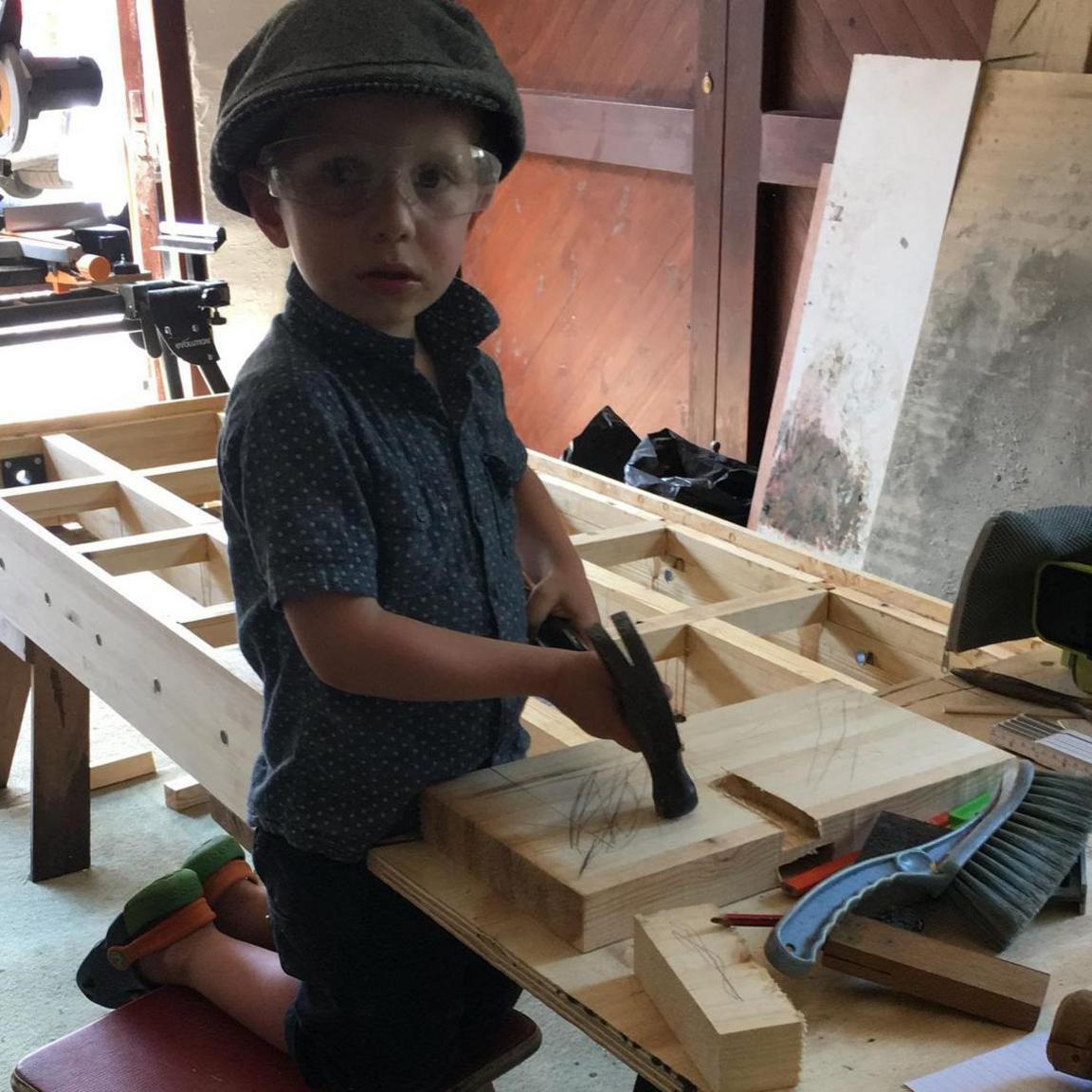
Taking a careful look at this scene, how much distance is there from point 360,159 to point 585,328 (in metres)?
4.69

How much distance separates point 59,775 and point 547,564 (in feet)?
6.74

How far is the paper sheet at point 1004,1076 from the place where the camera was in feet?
3.37

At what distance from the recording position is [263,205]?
1.55 metres

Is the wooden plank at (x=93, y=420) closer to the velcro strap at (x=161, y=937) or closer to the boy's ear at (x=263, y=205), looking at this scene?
the velcro strap at (x=161, y=937)

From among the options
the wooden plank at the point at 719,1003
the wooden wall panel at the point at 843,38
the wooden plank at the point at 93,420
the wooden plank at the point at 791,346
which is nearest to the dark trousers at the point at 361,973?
the wooden plank at the point at 719,1003

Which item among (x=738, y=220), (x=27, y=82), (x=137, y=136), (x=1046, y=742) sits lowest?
(x=1046, y=742)

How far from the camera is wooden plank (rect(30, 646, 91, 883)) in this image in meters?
3.26

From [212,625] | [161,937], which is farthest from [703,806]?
[212,625]

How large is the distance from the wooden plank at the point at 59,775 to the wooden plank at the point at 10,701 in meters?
0.25

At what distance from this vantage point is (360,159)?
4.65 feet

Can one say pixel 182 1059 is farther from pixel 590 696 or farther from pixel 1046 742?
pixel 1046 742

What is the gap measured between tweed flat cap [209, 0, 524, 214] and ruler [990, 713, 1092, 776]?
934 millimetres

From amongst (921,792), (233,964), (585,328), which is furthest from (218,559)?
(585,328)

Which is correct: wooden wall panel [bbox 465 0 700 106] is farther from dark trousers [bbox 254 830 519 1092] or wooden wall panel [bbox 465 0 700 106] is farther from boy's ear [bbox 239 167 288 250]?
dark trousers [bbox 254 830 519 1092]
